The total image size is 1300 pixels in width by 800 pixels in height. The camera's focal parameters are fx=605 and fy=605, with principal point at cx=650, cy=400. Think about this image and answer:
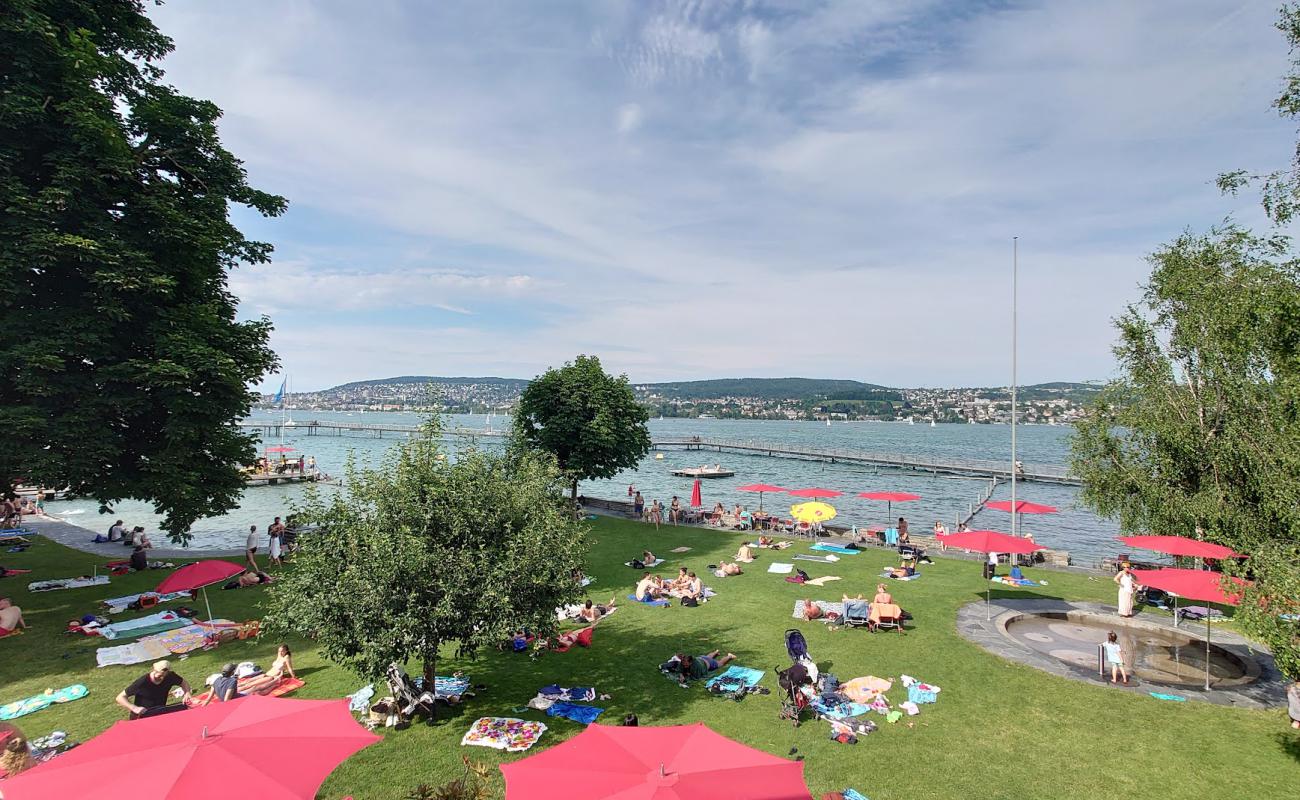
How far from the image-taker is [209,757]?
244 inches

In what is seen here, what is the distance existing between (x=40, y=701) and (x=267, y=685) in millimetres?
3764

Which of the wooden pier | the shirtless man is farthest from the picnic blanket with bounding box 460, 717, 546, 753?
the wooden pier

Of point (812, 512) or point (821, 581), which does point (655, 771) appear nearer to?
point (821, 581)

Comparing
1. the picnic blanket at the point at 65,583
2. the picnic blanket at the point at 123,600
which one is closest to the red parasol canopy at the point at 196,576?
the picnic blanket at the point at 123,600

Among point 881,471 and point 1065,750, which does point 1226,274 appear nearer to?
point 1065,750

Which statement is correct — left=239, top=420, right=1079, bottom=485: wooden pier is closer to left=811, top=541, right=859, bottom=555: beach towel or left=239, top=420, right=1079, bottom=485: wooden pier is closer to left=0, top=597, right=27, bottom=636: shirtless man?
left=811, top=541, right=859, bottom=555: beach towel

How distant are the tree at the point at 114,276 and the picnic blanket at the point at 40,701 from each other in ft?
17.8

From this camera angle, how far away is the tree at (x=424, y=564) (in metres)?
8.80

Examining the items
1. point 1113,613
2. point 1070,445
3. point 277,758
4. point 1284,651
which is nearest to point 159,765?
point 277,758

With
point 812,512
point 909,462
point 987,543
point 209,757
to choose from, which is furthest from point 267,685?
point 909,462

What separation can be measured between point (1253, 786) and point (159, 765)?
1408 cm

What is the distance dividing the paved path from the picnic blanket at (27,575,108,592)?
2.82 m

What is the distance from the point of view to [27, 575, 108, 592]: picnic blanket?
713 inches

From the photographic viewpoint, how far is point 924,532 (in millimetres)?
40844
